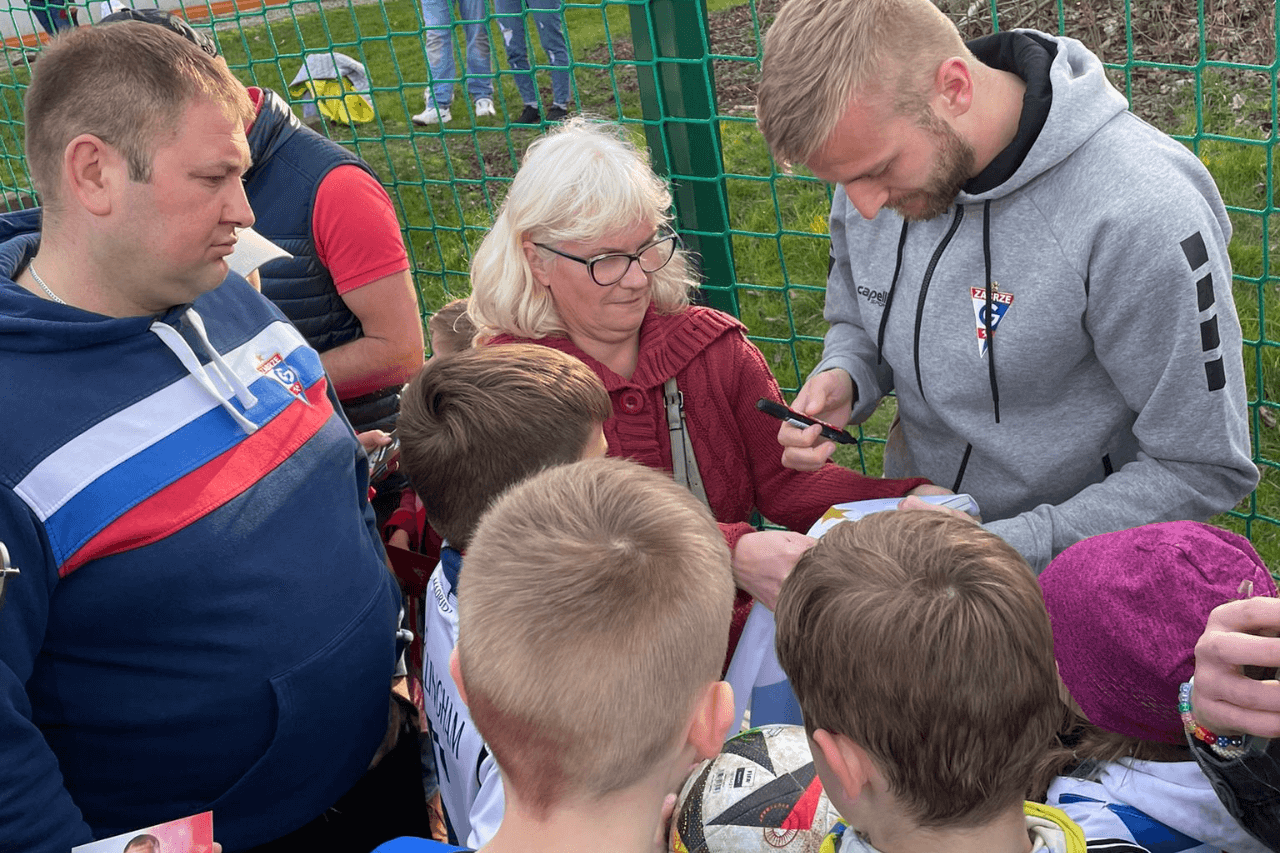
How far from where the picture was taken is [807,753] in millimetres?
1688

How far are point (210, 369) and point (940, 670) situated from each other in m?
1.41

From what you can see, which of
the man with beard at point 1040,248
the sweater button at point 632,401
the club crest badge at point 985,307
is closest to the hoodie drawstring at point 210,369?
the sweater button at point 632,401

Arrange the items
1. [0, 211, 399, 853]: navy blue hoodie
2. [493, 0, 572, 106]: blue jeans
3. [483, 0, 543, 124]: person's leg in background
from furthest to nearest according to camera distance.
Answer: [483, 0, 543, 124]: person's leg in background < [493, 0, 572, 106]: blue jeans < [0, 211, 399, 853]: navy blue hoodie

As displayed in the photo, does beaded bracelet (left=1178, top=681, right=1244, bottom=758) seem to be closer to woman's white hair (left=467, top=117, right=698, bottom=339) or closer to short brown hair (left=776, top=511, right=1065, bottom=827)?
short brown hair (left=776, top=511, right=1065, bottom=827)

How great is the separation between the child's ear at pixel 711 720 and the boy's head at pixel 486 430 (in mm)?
729

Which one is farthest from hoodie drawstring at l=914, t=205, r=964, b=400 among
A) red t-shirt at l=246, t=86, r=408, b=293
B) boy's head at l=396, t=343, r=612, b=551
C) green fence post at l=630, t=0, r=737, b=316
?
red t-shirt at l=246, t=86, r=408, b=293

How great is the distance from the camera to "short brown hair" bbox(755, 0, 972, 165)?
6.73 ft

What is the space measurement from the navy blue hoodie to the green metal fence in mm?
1412

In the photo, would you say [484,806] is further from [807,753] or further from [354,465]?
[354,465]

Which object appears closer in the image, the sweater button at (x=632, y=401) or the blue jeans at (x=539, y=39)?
the sweater button at (x=632, y=401)

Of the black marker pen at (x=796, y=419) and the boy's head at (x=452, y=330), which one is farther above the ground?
the boy's head at (x=452, y=330)

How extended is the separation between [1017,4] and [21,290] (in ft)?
17.0

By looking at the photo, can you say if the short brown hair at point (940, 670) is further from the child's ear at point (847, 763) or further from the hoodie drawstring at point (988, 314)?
the hoodie drawstring at point (988, 314)

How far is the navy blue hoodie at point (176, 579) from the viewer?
1761mm
